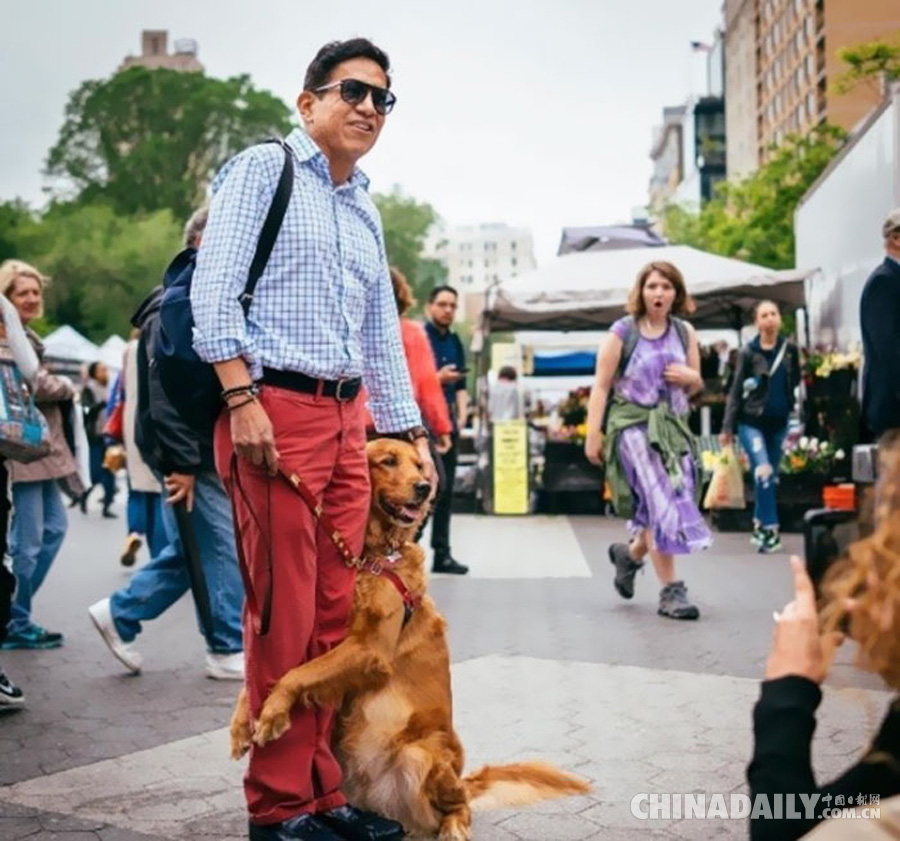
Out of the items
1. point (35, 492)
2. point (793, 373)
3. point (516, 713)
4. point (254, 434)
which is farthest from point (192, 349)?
Result: point (793, 373)

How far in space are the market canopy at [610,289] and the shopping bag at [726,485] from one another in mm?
2823

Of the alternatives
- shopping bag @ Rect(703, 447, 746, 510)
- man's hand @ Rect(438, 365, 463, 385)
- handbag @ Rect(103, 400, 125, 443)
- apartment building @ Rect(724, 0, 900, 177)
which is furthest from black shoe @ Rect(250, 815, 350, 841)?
apartment building @ Rect(724, 0, 900, 177)

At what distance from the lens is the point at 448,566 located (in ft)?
33.7

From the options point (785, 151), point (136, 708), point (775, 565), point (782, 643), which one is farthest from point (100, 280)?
point (782, 643)

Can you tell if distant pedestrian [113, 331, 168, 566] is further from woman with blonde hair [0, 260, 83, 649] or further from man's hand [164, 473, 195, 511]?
man's hand [164, 473, 195, 511]

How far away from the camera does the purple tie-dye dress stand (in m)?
7.78

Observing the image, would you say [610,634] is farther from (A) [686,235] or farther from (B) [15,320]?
(A) [686,235]

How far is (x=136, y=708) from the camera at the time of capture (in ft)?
18.7

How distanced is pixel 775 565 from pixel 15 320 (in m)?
6.59

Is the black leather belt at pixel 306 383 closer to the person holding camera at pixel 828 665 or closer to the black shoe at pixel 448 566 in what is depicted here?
the person holding camera at pixel 828 665

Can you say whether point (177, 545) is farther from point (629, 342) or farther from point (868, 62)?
point (868, 62)

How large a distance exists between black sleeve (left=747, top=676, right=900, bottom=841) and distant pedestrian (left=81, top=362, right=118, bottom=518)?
50.2 feet

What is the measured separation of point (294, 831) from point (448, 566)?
22.1 feet

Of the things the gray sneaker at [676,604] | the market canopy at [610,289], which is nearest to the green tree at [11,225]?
the market canopy at [610,289]
